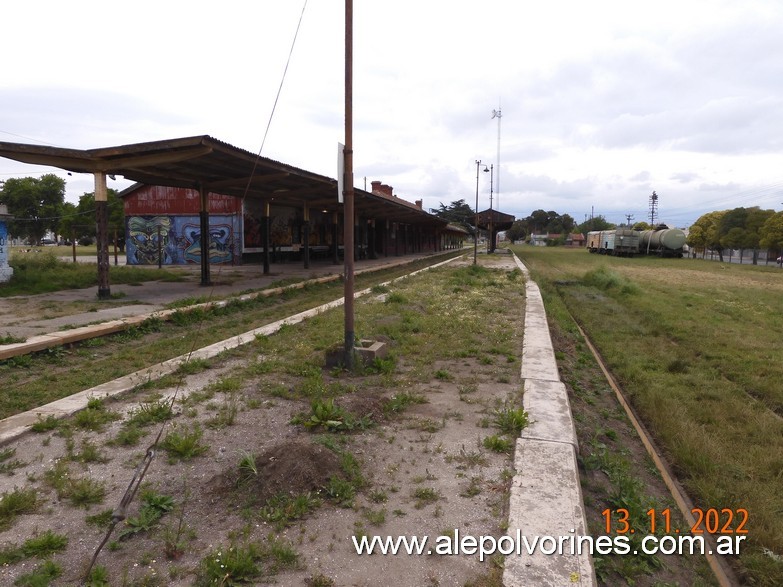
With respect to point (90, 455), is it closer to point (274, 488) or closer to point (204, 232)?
point (274, 488)

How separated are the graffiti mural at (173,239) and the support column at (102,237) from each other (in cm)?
1276

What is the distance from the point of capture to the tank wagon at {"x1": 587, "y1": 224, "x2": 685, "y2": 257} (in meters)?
46.3

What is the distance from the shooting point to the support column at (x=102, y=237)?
12.1m

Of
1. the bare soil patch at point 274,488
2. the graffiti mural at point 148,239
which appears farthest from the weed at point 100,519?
the graffiti mural at point 148,239

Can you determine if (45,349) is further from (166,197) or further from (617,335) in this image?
(166,197)

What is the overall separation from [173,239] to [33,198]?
34.9m

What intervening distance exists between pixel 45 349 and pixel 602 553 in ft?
24.4

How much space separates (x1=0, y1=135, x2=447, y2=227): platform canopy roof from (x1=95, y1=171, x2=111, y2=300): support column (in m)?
0.31

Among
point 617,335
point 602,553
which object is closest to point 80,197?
point 617,335

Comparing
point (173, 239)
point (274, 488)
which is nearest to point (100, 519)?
point (274, 488)

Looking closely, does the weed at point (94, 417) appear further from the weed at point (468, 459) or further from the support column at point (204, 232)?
the support column at point (204, 232)

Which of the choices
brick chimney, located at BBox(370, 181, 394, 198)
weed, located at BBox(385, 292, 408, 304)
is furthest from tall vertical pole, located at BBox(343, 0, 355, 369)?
brick chimney, located at BBox(370, 181, 394, 198)

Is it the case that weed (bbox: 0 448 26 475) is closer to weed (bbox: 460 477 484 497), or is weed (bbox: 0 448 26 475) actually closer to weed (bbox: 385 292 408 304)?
weed (bbox: 460 477 484 497)

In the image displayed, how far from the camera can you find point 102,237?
12.1m
